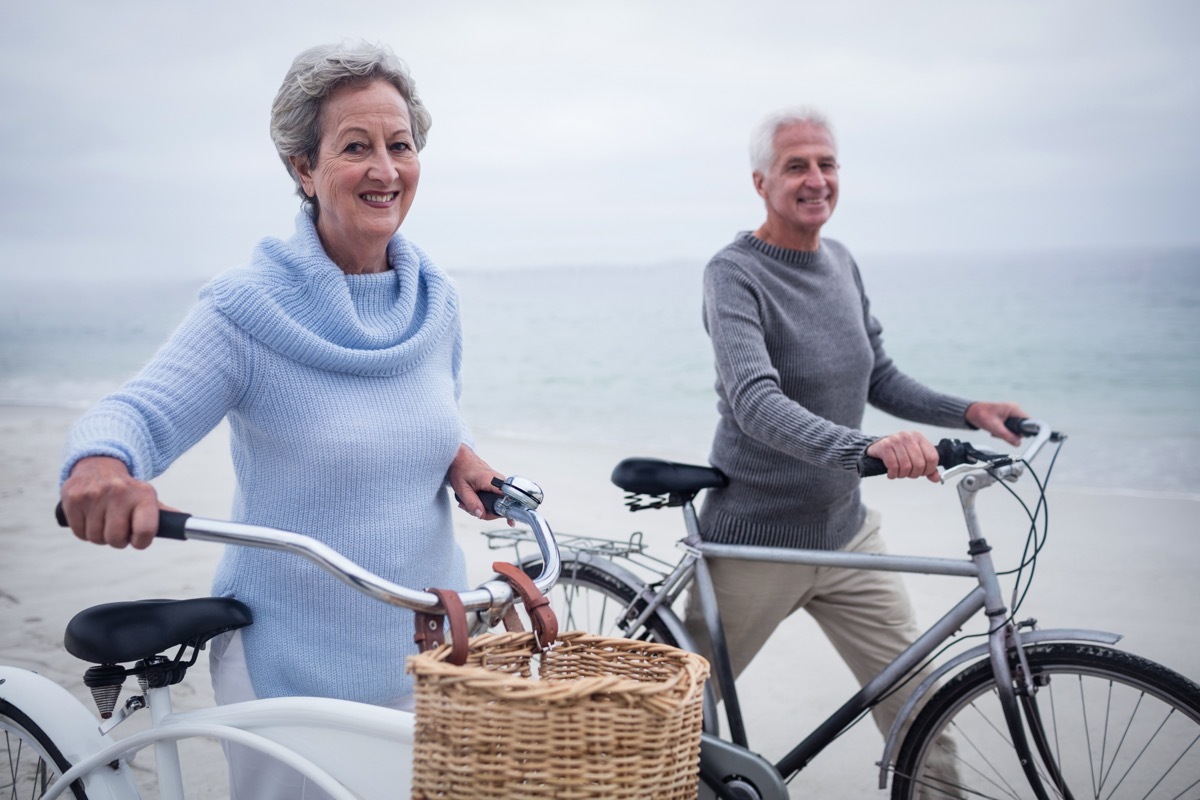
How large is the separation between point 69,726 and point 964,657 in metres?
1.73

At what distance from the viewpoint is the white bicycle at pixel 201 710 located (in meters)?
1.25

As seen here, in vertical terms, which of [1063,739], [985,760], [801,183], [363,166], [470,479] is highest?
[801,183]

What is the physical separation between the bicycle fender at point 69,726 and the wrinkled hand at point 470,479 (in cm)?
69

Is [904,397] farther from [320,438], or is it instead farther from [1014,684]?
[320,438]

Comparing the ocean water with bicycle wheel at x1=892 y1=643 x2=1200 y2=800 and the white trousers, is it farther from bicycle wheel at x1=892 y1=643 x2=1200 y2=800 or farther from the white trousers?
the white trousers

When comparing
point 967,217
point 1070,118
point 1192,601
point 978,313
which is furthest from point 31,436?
point 967,217

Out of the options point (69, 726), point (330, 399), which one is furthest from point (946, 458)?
point (69, 726)

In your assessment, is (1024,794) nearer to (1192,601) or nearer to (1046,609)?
(1046,609)

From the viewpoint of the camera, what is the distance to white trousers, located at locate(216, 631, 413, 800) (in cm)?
155

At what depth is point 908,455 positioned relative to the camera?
1.92 m

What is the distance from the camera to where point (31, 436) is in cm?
958

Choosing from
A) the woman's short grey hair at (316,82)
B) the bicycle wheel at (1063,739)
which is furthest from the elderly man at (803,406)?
the woman's short grey hair at (316,82)

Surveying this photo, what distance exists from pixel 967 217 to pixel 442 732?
43.3 m

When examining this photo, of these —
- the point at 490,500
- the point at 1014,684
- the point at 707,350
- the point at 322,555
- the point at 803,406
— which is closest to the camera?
the point at 322,555
